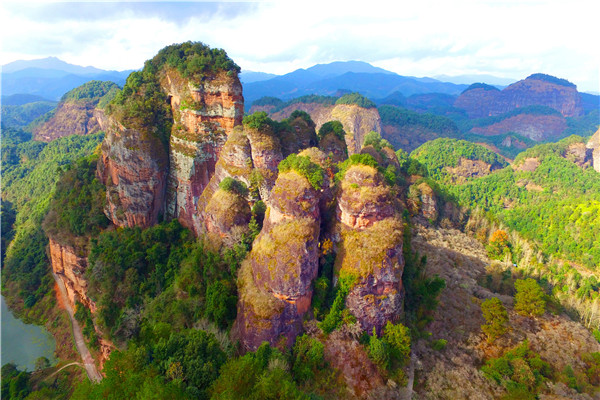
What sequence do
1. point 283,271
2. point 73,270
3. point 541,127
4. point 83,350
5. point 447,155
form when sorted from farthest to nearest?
point 541,127 → point 447,155 → point 73,270 → point 83,350 → point 283,271

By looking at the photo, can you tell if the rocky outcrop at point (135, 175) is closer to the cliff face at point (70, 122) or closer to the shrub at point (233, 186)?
the shrub at point (233, 186)

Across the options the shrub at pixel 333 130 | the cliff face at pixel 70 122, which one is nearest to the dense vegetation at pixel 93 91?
the cliff face at pixel 70 122

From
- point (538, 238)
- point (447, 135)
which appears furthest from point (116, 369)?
point (447, 135)

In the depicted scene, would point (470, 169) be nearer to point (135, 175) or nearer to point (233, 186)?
point (233, 186)

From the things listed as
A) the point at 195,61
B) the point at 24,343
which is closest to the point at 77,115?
the point at 24,343

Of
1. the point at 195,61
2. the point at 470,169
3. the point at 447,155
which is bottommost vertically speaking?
the point at 470,169

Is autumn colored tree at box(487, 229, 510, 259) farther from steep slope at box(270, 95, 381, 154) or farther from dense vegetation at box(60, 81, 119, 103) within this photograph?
dense vegetation at box(60, 81, 119, 103)
